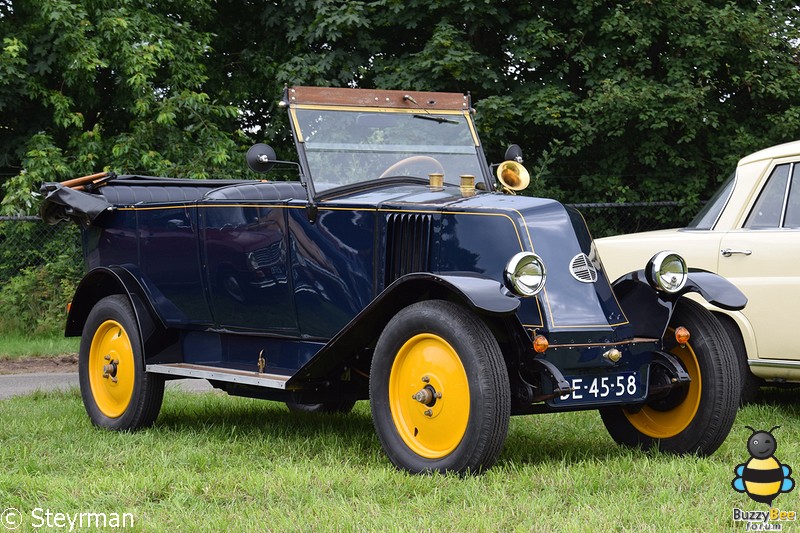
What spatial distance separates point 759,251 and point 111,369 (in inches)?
167

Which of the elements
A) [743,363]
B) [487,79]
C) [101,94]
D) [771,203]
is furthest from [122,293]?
[101,94]

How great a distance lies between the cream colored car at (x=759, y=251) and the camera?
23.4 ft

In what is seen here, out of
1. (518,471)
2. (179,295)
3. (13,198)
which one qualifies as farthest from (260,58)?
(518,471)

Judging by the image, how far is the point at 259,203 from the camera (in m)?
6.62

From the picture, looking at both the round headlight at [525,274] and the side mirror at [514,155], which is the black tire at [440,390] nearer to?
the round headlight at [525,274]

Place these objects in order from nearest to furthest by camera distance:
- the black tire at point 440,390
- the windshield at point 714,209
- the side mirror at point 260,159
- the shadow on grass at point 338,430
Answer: the black tire at point 440,390 < the shadow on grass at point 338,430 < the side mirror at point 260,159 < the windshield at point 714,209

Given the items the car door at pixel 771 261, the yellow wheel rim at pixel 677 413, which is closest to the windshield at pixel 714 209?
the car door at pixel 771 261

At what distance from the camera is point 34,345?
40.5 ft

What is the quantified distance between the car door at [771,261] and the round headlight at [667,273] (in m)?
1.58

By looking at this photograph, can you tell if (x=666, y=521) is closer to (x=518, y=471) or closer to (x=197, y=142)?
(x=518, y=471)

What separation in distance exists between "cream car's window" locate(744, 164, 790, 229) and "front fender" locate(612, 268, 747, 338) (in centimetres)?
155

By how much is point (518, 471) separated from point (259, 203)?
2.33 metres

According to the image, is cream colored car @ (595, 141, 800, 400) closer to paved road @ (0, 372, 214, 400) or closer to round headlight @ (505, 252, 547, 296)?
round headlight @ (505, 252, 547, 296)

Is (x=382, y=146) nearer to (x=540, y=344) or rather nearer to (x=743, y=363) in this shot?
(x=540, y=344)
